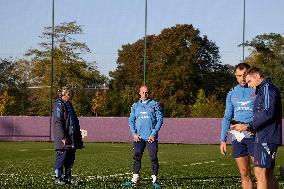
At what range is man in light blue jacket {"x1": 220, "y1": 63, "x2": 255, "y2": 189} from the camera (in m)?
9.84

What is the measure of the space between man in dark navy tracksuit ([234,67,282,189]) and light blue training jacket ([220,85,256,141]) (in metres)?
1.54

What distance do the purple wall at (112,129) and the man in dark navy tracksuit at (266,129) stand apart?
3304 centimetres

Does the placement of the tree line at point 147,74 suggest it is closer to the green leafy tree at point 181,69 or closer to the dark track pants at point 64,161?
the green leafy tree at point 181,69

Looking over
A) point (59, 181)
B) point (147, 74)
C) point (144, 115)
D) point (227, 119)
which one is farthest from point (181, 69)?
point (227, 119)

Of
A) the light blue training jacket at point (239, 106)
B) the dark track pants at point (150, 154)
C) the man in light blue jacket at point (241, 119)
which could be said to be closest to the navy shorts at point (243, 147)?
the man in light blue jacket at point (241, 119)

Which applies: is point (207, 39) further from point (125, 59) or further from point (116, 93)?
point (116, 93)

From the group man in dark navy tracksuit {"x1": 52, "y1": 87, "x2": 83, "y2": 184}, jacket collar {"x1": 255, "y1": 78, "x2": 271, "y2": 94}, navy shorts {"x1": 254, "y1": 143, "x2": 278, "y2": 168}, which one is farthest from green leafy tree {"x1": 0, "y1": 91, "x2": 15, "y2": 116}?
navy shorts {"x1": 254, "y1": 143, "x2": 278, "y2": 168}

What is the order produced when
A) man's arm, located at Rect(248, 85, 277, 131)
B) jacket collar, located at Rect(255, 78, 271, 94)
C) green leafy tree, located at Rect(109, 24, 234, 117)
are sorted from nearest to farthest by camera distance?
man's arm, located at Rect(248, 85, 277, 131), jacket collar, located at Rect(255, 78, 271, 94), green leafy tree, located at Rect(109, 24, 234, 117)

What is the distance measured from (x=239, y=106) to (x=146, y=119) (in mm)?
3584

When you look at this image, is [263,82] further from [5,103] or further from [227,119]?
[5,103]

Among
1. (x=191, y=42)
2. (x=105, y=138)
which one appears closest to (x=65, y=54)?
(x=191, y=42)

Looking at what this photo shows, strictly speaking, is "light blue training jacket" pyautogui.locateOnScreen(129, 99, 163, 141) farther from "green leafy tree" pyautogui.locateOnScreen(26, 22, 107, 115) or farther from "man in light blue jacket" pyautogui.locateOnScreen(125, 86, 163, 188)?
"green leafy tree" pyautogui.locateOnScreen(26, 22, 107, 115)

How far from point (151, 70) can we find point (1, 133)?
2652 centimetres

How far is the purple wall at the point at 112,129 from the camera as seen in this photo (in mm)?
41781
